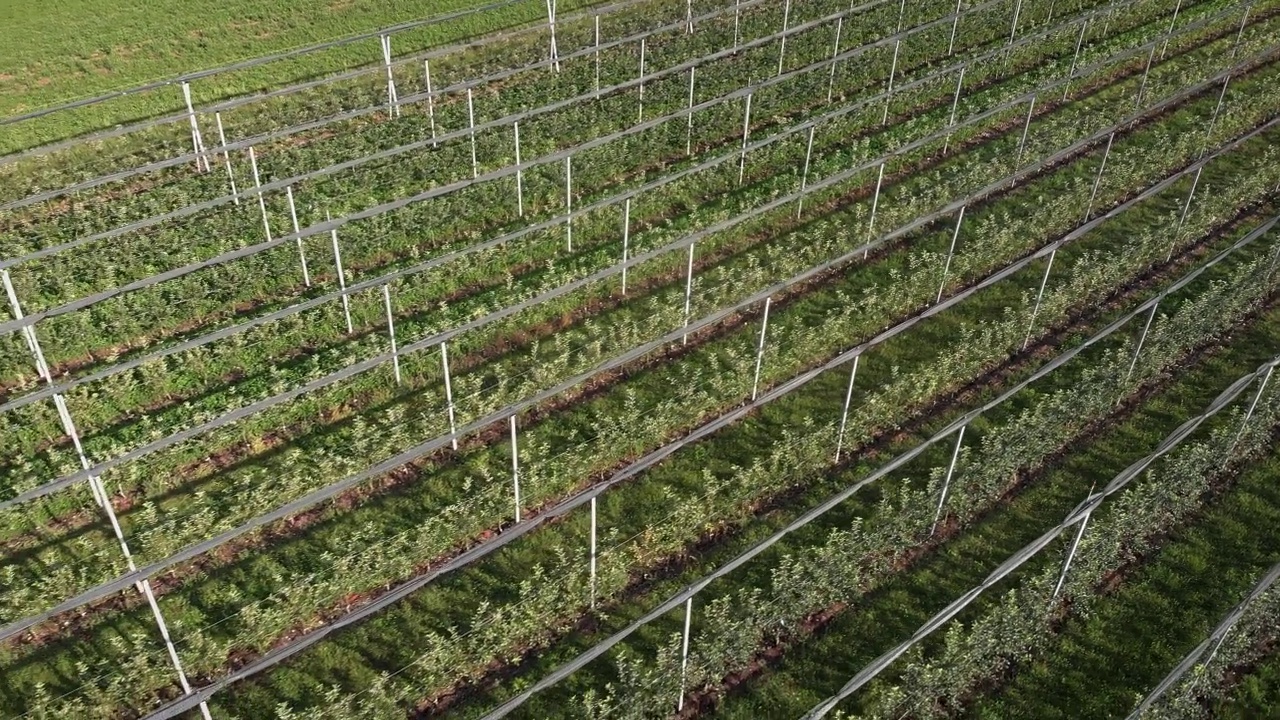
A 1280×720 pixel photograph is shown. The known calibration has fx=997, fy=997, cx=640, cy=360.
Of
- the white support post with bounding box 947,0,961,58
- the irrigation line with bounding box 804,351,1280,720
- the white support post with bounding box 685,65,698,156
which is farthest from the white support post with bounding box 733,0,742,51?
the irrigation line with bounding box 804,351,1280,720

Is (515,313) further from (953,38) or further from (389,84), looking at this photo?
(953,38)

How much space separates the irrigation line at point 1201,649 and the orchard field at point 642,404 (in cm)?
8

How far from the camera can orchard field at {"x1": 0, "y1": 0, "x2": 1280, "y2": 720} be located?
11.2 m

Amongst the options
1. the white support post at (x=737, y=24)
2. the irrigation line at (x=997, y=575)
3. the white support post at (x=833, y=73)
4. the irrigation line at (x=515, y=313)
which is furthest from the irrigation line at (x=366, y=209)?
the irrigation line at (x=997, y=575)

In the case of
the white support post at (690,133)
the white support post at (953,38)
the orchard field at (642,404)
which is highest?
the white support post at (953,38)

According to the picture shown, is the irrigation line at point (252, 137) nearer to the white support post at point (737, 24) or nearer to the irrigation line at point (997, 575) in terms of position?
the white support post at point (737, 24)

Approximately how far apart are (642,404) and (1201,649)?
7.53m

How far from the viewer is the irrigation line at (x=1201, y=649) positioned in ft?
33.2

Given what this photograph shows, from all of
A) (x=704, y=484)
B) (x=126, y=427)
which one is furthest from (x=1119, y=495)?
(x=126, y=427)

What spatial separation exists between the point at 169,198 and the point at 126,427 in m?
6.48

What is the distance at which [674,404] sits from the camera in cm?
1426

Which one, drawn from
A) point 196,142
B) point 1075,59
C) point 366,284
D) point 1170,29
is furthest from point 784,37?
point 366,284

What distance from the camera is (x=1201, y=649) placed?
10.3 m

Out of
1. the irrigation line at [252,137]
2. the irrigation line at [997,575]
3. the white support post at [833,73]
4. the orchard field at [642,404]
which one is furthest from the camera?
the white support post at [833,73]
